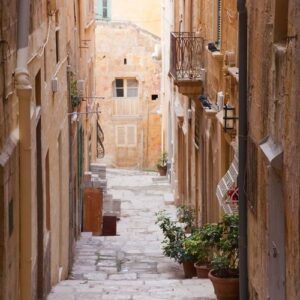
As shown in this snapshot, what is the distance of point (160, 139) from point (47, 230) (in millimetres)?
32973

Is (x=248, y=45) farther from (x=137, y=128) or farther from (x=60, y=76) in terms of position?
(x=137, y=128)

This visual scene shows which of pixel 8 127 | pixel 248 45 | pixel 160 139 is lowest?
pixel 160 139

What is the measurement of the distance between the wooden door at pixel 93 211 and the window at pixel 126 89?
21.8 meters

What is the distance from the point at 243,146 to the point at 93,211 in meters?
14.1

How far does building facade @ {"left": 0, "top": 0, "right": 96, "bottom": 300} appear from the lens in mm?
8938

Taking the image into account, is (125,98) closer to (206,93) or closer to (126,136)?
(126,136)

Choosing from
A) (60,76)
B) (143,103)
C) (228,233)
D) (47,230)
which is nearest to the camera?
(228,233)

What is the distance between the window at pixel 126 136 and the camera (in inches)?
1843

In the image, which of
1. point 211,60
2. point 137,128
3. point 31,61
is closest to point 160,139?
point 137,128

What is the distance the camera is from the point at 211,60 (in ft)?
60.1

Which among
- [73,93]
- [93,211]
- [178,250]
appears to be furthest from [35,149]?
[93,211]

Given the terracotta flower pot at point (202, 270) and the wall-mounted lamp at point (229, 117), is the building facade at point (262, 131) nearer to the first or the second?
the wall-mounted lamp at point (229, 117)

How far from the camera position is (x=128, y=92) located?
153ft

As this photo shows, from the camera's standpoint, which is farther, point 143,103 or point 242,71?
point 143,103
